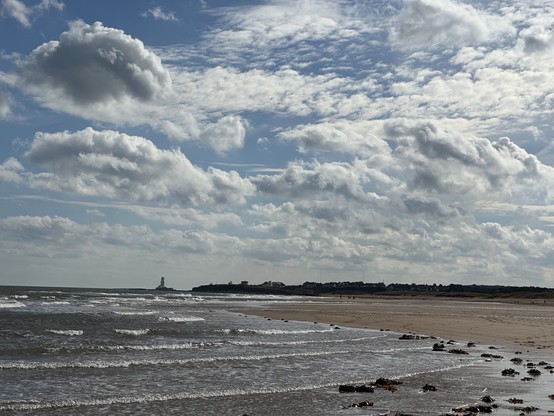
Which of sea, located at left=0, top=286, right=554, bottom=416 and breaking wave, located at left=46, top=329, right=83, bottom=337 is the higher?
breaking wave, located at left=46, top=329, right=83, bottom=337

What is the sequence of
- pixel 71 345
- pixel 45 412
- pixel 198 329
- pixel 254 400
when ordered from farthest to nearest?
pixel 198 329
pixel 71 345
pixel 254 400
pixel 45 412

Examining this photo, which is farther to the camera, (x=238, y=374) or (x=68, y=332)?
(x=68, y=332)

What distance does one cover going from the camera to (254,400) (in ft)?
60.2

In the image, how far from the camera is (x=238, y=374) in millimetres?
23188

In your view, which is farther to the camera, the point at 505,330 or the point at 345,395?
the point at 505,330

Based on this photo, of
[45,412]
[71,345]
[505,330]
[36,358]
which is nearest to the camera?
[45,412]

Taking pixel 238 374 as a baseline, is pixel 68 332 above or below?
above

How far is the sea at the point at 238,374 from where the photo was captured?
685 inches

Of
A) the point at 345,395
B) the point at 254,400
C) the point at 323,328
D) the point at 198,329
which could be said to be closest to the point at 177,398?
the point at 254,400

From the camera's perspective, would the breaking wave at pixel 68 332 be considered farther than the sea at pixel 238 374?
Yes

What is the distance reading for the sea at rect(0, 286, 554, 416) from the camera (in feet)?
57.1

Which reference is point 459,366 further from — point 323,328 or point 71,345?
point 323,328

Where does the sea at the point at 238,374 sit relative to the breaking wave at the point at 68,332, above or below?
below

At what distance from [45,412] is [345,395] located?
8471 mm
